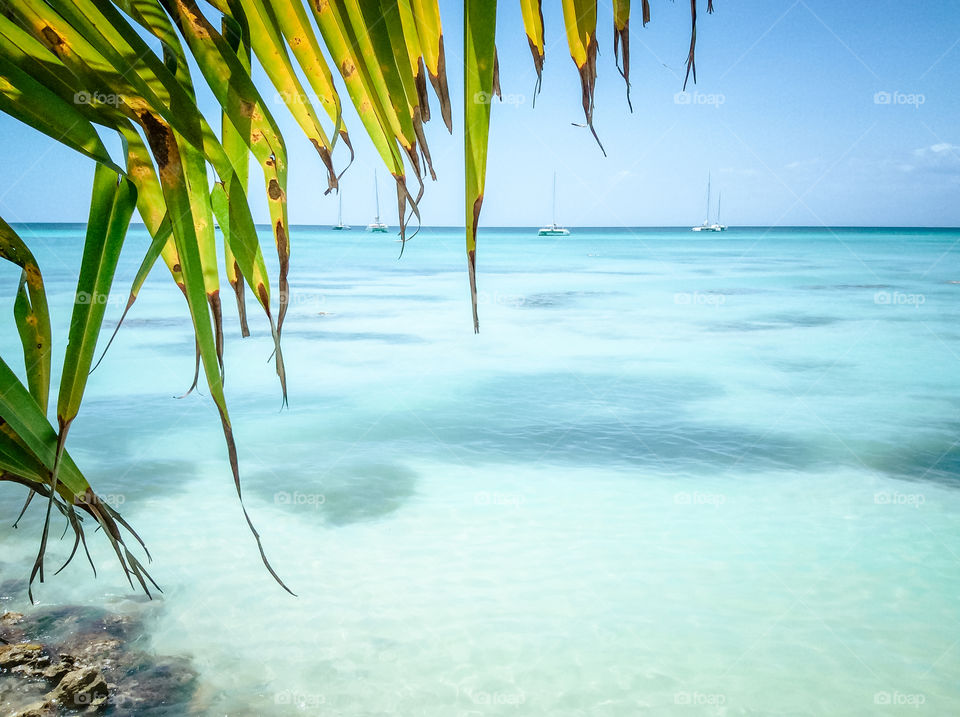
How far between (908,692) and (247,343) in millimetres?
8973

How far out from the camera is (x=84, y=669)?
8.35 feet

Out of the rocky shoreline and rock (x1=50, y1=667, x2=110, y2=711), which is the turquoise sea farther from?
rock (x1=50, y1=667, x2=110, y2=711)

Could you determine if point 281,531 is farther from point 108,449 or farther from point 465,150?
point 465,150

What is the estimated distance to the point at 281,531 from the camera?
13.1 feet

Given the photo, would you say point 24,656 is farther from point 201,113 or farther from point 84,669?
point 201,113

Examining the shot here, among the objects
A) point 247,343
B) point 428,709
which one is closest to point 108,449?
point 428,709

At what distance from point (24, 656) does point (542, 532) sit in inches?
96.4

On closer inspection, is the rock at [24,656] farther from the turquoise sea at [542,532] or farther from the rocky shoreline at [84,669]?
the turquoise sea at [542,532]

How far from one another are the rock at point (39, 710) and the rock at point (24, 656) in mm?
213

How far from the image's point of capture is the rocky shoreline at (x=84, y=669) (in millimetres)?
2387

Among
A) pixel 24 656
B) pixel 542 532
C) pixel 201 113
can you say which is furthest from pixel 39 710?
pixel 201 113

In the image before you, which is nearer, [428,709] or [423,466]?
[428,709]

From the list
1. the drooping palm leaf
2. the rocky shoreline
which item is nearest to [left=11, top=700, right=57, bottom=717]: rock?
the rocky shoreline

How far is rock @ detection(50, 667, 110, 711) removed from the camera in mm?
2387
